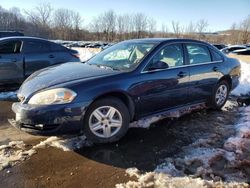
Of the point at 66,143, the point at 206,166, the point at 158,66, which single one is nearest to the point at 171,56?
the point at 158,66

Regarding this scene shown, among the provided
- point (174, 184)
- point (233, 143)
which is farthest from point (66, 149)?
Answer: point (233, 143)

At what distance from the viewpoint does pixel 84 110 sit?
3.98 metres

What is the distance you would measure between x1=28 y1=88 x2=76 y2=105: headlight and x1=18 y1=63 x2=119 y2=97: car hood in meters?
0.18

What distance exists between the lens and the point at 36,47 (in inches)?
306

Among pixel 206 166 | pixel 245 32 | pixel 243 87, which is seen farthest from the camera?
pixel 245 32

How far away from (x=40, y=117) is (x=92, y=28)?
91302mm

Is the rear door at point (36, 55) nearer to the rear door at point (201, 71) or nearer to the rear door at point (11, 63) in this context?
the rear door at point (11, 63)

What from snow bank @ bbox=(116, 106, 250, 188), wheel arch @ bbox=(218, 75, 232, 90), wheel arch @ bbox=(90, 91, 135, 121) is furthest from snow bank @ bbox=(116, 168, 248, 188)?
wheel arch @ bbox=(218, 75, 232, 90)

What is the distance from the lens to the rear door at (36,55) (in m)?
7.52

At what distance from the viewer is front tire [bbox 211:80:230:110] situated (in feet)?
19.9

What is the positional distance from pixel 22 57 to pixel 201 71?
173 inches

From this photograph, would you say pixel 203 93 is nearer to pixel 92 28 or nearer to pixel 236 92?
pixel 236 92

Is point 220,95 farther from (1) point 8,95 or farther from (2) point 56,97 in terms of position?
(1) point 8,95

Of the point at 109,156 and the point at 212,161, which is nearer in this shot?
the point at 212,161
